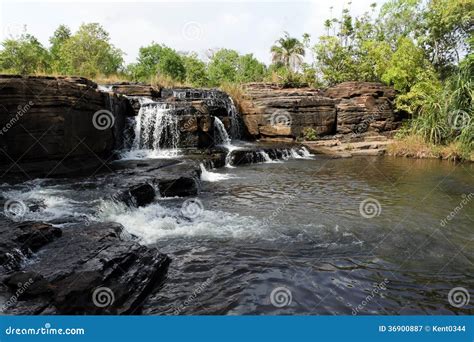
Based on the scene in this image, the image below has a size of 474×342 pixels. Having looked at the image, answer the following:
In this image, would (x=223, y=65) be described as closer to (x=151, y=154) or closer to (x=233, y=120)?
(x=233, y=120)

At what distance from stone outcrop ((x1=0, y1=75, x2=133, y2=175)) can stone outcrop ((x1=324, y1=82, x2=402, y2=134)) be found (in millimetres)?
12641

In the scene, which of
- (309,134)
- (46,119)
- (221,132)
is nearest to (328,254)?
(46,119)

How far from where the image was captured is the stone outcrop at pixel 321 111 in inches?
687

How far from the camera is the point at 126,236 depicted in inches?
208

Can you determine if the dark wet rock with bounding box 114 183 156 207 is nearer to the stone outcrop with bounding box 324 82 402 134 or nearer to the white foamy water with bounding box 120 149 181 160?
the white foamy water with bounding box 120 149 181 160

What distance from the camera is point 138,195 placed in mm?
7195

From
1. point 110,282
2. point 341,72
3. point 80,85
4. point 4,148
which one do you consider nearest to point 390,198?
point 110,282

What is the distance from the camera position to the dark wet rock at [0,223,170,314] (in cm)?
329

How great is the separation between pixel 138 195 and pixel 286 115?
38.3 feet

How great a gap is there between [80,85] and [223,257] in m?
7.42

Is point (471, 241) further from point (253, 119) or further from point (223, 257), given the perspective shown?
point (253, 119)

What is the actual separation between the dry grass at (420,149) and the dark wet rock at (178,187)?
1074cm

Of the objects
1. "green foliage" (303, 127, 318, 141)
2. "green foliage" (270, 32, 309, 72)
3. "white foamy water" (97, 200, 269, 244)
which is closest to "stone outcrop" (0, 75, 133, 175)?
"white foamy water" (97, 200, 269, 244)

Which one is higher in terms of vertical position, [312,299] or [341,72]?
[341,72]
